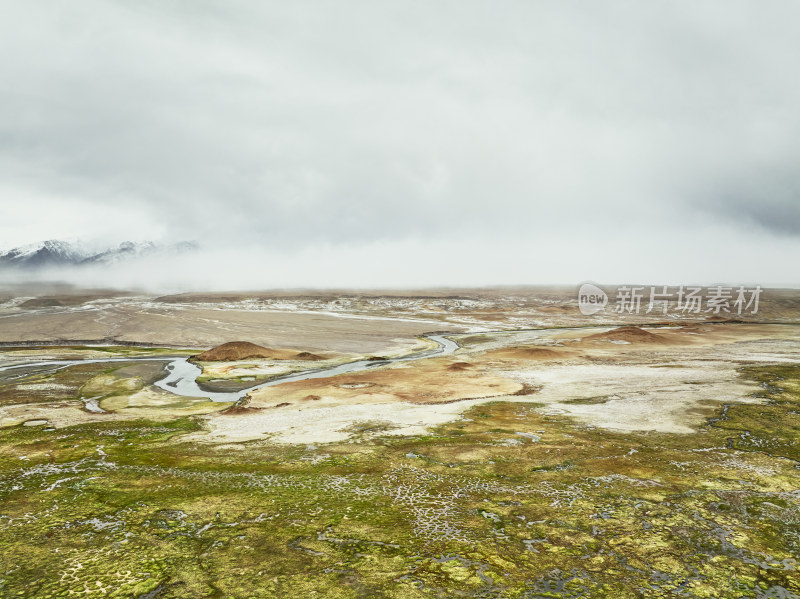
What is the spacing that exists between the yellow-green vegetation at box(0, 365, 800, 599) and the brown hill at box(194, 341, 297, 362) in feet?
142

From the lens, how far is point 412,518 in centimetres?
1614

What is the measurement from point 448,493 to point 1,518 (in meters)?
16.9

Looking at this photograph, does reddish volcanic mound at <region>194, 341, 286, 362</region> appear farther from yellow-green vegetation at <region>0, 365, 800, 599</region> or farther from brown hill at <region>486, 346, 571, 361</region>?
yellow-green vegetation at <region>0, 365, 800, 599</region>

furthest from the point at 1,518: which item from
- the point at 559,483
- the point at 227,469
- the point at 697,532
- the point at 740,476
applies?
the point at 740,476

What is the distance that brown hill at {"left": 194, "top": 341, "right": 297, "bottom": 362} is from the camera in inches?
2751

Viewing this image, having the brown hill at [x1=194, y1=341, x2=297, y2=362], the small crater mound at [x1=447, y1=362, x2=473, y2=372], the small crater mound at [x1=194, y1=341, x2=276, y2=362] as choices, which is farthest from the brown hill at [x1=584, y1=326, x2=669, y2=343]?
the small crater mound at [x1=194, y1=341, x2=276, y2=362]

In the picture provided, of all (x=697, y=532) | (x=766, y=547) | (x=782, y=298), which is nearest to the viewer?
(x=766, y=547)

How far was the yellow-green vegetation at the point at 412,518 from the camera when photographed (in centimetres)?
1243

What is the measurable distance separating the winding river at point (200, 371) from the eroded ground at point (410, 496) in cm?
723

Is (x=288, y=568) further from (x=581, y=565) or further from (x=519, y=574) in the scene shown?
(x=581, y=565)

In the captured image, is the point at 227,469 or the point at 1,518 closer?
the point at 1,518

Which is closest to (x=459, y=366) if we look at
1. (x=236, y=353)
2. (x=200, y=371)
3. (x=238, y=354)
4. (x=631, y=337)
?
(x=238, y=354)

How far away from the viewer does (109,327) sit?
104250mm

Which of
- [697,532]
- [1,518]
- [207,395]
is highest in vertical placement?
[697,532]
